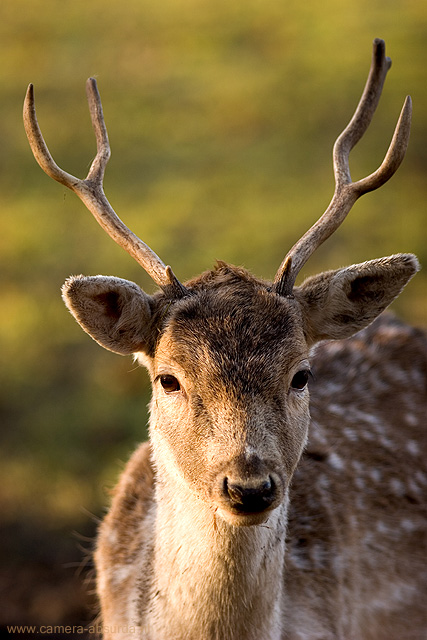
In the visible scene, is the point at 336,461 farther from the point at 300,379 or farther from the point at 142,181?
the point at 142,181

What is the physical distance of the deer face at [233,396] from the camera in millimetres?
2867

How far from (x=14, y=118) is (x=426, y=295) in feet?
19.6

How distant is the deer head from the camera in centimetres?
292

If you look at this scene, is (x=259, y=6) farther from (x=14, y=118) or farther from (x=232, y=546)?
(x=232, y=546)

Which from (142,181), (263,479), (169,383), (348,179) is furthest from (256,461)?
(142,181)

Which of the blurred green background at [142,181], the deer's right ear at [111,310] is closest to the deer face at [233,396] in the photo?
the deer's right ear at [111,310]

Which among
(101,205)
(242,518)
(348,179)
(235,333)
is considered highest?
(348,179)

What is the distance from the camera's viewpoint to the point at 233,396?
3008 millimetres

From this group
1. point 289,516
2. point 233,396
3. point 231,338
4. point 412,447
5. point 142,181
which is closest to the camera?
point 233,396

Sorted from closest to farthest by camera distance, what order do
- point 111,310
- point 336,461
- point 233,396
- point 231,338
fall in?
point 233,396 → point 231,338 → point 111,310 → point 336,461

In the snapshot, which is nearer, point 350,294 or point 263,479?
point 263,479

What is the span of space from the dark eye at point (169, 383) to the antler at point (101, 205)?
1.06 ft

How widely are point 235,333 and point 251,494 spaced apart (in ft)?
1.99

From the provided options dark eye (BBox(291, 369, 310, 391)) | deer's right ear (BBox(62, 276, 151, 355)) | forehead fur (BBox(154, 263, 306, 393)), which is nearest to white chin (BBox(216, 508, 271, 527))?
forehead fur (BBox(154, 263, 306, 393))
